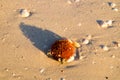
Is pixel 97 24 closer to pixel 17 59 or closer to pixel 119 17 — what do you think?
pixel 119 17

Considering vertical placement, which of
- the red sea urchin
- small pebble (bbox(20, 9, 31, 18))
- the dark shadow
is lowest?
the red sea urchin

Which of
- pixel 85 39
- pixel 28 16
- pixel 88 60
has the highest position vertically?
pixel 28 16

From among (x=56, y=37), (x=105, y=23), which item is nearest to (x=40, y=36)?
(x=56, y=37)

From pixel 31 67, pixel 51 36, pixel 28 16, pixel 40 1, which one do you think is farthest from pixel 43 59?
pixel 40 1

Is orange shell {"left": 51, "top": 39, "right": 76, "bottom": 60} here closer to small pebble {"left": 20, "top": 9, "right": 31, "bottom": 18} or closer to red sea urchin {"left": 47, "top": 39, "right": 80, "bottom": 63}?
red sea urchin {"left": 47, "top": 39, "right": 80, "bottom": 63}

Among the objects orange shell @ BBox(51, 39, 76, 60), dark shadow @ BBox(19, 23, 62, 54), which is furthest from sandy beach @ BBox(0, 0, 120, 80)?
orange shell @ BBox(51, 39, 76, 60)

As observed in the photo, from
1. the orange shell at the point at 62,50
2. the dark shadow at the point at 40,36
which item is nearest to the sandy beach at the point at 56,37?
the dark shadow at the point at 40,36

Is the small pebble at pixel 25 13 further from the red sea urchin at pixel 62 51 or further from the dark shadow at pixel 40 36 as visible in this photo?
the red sea urchin at pixel 62 51
